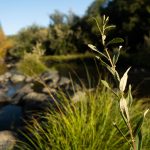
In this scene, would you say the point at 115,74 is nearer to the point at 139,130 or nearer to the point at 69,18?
the point at 139,130

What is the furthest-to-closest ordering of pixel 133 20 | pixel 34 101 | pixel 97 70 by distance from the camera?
1. pixel 133 20
2. pixel 34 101
3. pixel 97 70

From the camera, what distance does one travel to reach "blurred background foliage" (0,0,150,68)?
28.8 m

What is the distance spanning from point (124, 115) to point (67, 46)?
119 feet

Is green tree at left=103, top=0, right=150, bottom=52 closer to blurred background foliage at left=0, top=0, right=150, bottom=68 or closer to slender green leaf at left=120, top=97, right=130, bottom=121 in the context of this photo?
blurred background foliage at left=0, top=0, right=150, bottom=68

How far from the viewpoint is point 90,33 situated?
35.5m

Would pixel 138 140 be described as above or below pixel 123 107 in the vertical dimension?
below

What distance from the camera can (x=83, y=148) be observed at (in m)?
4.00

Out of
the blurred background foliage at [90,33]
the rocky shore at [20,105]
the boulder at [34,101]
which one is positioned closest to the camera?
the rocky shore at [20,105]

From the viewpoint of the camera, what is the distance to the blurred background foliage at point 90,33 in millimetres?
28750

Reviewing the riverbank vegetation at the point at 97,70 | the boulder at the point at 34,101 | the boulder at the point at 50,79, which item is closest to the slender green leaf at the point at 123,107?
the riverbank vegetation at the point at 97,70

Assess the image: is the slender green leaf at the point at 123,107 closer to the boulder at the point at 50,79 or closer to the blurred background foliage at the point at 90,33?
the boulder at the point at 50,79

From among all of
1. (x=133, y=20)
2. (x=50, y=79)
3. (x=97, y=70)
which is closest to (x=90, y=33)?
(x=133, y=20)

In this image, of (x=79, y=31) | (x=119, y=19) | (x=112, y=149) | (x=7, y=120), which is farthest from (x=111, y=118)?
(x=79, y=31)

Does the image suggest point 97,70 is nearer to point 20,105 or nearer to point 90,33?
point 20,105
